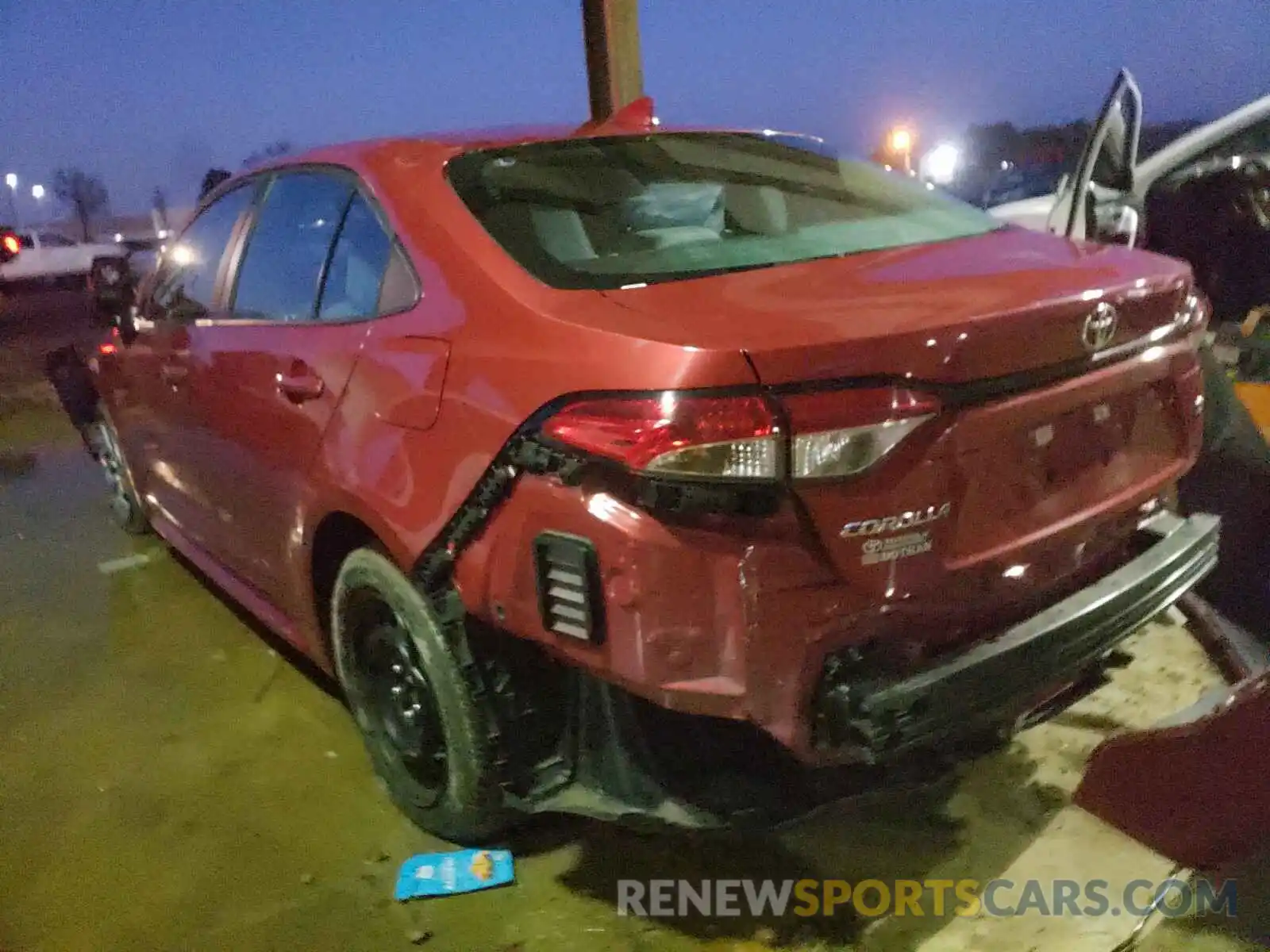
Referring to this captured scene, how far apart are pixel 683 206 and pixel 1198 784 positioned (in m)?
1.75

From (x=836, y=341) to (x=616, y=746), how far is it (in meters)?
0.97

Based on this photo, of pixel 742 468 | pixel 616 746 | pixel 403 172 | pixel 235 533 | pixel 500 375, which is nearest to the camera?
pixel 742 468

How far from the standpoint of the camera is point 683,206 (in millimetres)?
2561

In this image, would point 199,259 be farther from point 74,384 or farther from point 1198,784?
point 1198,784

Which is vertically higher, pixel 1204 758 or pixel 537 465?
pixel 537 465

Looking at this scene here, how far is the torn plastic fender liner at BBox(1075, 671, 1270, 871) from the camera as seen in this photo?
77.5 inches

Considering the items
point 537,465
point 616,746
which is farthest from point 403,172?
→ point 616,746

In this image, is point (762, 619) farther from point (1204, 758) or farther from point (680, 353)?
point (1204, 758)

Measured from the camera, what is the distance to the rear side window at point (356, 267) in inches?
96.8

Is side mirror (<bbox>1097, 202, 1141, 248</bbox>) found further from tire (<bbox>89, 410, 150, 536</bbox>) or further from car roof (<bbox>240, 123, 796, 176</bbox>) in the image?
tire (<bbox>89, 410, 150, 536</bbox>)

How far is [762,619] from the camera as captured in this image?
1.71 metres

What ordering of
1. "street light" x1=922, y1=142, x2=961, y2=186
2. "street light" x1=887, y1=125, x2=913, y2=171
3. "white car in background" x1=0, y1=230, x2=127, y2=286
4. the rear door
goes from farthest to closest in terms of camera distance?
"white car in background" x1=0, y1=230, x2=127, y2=286 → "street light" x1=922, y1=142, x2=961, y2=186 → "street light" x1=887, y1=125, x2=913, y2=171 → the rear door

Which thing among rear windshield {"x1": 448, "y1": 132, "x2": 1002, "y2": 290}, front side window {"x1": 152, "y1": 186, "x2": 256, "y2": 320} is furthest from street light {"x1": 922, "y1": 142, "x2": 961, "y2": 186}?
front side window {"x1": 152, "y1": 186, "x2": 256, "y2": 320}

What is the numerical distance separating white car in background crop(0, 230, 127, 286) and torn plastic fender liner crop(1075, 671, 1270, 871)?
905 inches
